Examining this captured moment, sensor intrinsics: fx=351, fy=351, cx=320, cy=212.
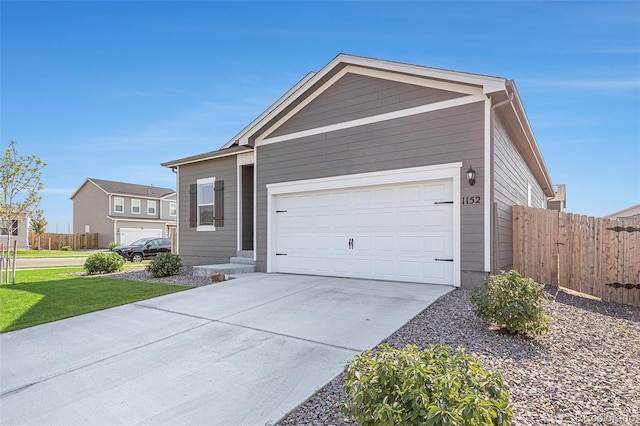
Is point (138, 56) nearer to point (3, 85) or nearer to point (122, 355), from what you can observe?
point (3, 85)

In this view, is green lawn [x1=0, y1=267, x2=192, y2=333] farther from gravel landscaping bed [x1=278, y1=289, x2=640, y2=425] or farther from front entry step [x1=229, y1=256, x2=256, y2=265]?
gravel landscaping bed [x1=278, y1=289, x2=640, y2=425]

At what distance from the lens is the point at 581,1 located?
7.73 m

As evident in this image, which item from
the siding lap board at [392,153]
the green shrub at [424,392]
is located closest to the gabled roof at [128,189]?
the siding lap board at [392,153]

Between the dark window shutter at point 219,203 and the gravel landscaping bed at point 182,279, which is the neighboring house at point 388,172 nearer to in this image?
the dark window shutter at point 219,203

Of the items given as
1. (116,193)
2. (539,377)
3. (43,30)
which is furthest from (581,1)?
(116,193)

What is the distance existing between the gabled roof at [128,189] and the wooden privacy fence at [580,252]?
32013 millimetres

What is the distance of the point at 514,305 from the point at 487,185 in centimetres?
293

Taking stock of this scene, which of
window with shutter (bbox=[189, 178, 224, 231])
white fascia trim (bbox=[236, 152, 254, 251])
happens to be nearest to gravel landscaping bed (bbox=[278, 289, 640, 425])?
white fascia trim (bbox=[236, 152, 254, 251])

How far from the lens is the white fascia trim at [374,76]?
6872 mm

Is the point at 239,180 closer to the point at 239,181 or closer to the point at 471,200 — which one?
the point at 239,181

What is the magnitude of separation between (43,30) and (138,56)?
7.46 ft

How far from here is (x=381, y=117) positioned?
7.80 meters

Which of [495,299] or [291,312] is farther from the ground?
[495,299]

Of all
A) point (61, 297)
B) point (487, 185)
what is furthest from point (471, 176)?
point (61, 297)
